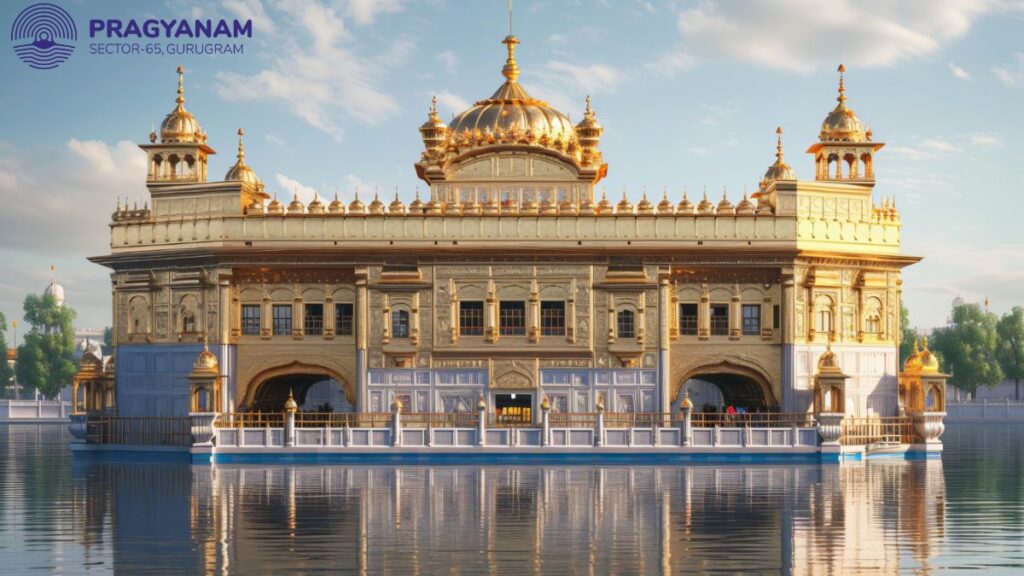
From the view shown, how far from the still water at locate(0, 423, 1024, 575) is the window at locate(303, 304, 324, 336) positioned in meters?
7.95

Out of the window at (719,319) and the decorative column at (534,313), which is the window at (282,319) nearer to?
the decorative column at (534,313)

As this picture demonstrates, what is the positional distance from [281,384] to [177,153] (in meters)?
9.07

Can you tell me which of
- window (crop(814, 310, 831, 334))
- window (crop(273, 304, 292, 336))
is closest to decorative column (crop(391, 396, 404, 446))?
window (crop(273, 304, 292, 336))

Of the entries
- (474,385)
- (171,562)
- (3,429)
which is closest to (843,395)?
(474,385)

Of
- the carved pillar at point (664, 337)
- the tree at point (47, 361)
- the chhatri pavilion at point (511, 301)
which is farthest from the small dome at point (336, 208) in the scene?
the tree at point (47, 361)

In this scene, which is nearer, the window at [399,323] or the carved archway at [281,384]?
the window at [399,323]

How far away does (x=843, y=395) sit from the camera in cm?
4216

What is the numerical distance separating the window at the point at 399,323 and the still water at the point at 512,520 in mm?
7582

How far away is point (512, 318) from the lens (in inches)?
1729

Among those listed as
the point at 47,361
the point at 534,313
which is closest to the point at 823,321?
the point at 534,313

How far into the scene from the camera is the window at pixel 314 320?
44562 mm

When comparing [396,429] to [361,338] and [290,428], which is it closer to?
[290,428]

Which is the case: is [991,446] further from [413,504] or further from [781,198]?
[413,504]

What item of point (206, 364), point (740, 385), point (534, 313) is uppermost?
point (534, 313)
